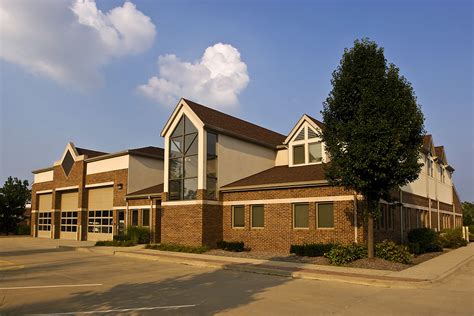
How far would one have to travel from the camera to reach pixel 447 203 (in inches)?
1577

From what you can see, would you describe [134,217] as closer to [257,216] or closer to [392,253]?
[257,216]

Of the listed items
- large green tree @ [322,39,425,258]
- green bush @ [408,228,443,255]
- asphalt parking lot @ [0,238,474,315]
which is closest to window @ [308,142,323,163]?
green bush @ [408,228,443,255]

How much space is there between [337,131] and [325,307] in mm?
9125

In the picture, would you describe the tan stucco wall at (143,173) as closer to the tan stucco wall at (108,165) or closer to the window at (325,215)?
the tan stucco wall at (108,165)

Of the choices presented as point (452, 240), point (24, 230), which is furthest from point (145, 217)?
point (24, 230)

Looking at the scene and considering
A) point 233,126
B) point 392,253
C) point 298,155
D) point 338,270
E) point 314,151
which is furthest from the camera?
point 233,126

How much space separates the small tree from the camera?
161ft

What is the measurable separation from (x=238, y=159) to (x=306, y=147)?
4.44m

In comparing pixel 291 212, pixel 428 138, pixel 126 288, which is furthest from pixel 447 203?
pixel 126 288

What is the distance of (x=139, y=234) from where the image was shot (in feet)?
93.8

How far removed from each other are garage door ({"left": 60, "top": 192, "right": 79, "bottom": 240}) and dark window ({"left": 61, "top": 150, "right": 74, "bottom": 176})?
2.20 m

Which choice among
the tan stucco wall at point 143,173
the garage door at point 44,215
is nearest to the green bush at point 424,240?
the tan stucco wall at point 143,173

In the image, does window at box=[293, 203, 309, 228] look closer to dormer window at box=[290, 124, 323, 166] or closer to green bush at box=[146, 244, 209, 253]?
dormer window at box=[290, 124, 323, 166]

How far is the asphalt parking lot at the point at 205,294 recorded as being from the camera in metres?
9.45
